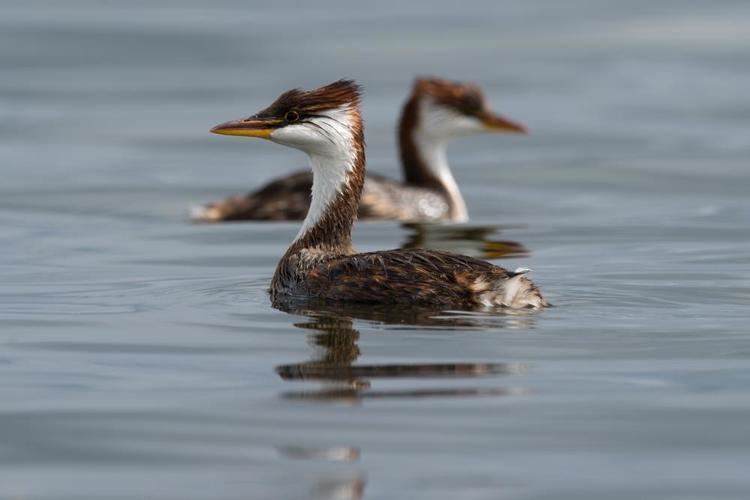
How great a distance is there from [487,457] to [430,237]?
838 cm

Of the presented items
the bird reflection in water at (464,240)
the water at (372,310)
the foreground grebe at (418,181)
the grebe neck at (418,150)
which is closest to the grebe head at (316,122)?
the water at (372,310)

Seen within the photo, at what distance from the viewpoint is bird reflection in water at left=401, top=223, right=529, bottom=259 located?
1403cm

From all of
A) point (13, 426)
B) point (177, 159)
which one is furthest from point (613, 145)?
point (13, 426)

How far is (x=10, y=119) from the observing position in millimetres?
23297

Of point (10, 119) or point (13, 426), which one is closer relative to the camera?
point (13, 426)

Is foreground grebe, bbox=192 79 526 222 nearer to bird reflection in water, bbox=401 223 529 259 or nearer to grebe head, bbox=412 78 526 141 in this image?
grebe head, bbox=412 78 526 141

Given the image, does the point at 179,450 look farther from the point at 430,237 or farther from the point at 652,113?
the point at 652,113

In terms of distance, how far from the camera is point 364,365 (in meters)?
8.69

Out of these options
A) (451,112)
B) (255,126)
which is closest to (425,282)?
(255,126)

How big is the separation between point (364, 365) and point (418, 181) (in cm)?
942

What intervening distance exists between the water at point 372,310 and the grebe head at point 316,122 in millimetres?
1006

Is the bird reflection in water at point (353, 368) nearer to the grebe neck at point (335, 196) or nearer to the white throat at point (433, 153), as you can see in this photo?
the grebe neck at point (335, 196)

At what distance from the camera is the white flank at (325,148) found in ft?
36.0

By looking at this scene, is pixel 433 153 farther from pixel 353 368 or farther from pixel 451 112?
pixel 353 368
